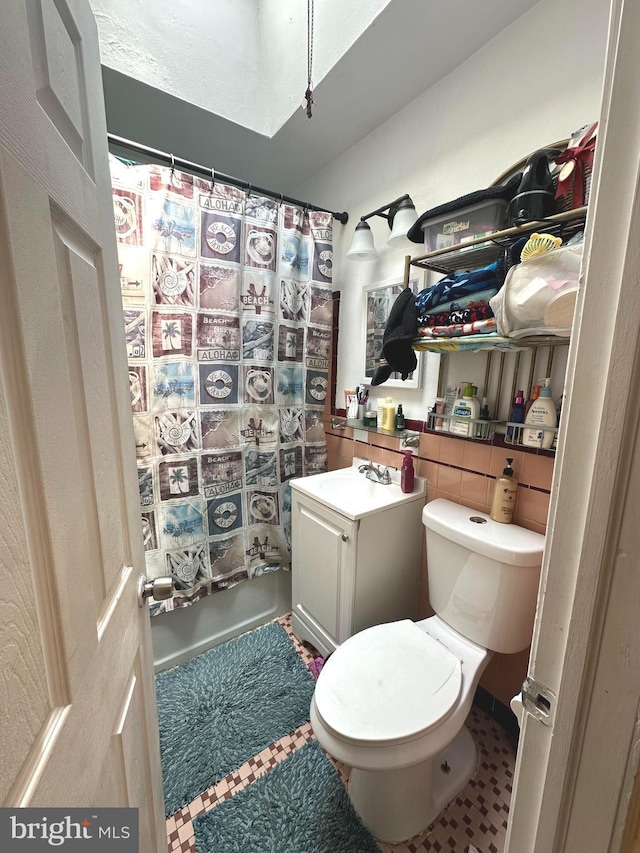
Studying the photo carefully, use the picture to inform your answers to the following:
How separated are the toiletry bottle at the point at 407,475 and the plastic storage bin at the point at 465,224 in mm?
818

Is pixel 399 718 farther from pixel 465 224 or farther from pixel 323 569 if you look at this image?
pixel 465 224

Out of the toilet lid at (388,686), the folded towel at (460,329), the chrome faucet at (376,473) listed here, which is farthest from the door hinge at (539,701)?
the chrome faucet at (376,473)

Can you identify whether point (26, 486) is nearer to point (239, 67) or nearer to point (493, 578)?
point (493, 578)

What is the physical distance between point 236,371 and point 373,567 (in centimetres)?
104

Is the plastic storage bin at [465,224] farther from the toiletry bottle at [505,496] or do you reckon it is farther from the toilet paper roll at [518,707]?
the toilet paper roll at [518,707]

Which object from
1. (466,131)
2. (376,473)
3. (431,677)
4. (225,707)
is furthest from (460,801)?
(466,131)

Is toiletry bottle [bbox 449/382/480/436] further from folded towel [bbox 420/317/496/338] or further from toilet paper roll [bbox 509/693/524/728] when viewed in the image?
toilet paper roll [bbox 509/693/524/728]

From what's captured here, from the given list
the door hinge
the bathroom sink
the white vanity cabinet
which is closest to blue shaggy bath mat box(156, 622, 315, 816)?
the white vanity cabinet

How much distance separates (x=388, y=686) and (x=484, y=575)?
441 millimetres

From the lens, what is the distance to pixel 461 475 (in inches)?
53.6

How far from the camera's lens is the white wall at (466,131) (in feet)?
3.36

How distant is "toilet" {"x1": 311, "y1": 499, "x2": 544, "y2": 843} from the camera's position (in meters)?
0.90

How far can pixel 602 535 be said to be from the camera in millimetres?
383

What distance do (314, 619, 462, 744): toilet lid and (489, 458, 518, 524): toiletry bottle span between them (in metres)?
0.48
